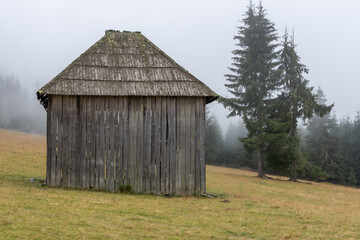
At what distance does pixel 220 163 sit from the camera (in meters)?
63.1

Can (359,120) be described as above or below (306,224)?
above

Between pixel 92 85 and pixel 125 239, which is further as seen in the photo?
pixel 92 85

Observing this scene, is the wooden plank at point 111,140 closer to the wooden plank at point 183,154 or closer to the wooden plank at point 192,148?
the wooden plank at point 183,154

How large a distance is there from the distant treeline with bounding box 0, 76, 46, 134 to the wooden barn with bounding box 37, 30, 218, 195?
309 ft

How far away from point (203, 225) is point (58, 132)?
8.22 metres

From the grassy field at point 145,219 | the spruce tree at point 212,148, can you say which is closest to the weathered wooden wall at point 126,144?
the grassy field at point 145,219

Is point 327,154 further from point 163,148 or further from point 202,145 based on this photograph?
point 163,148

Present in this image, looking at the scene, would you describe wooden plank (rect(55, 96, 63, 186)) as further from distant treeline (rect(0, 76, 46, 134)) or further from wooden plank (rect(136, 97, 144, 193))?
distant treeline (rect(0, 76, 46, 134))

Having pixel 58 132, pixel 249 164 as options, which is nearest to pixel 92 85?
pixel 58 132

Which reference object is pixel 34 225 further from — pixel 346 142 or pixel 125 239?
pixel 346 142

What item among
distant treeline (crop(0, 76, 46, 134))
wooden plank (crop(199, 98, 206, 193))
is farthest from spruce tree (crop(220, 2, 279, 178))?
distant treeline (crop(0, 76, 46, 134))

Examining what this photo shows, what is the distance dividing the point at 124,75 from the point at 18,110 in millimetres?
120204

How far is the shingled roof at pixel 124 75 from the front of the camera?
15.2 metres

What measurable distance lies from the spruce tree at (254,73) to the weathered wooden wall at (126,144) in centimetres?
2231
